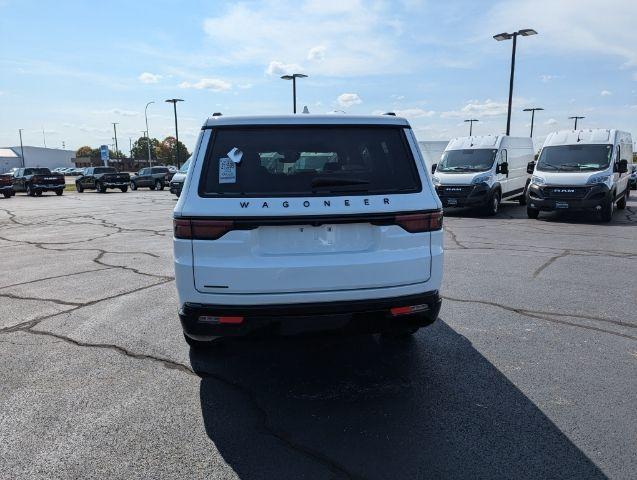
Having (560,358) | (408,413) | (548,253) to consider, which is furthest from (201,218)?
(548,253)

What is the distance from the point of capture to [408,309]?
3.36 m

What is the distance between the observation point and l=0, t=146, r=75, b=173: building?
4884 inches

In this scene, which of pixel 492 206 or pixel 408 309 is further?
pixel 492 206

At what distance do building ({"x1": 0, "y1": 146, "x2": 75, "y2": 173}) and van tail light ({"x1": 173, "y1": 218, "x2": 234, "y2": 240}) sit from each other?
128859 millimetres

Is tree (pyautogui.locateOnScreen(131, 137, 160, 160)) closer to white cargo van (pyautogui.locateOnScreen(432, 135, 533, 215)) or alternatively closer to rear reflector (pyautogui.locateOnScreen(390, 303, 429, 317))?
white cargo van (pyautogui.locateOnScreen(432, 135, 533, 215))

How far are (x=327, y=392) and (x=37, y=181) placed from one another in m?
34.0

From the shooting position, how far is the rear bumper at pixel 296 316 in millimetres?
3168

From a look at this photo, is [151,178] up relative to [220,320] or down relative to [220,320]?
down

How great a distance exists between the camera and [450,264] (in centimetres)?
784

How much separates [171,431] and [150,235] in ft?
29.9

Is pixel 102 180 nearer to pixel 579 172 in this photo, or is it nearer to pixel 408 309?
pixel 579 172

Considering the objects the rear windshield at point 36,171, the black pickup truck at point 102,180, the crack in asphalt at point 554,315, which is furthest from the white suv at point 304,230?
the black pickup truck at point 102,180

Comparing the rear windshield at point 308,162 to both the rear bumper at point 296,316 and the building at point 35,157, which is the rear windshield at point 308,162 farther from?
the building at point 35,157

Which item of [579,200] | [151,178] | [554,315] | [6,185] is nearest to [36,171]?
[6,185]
